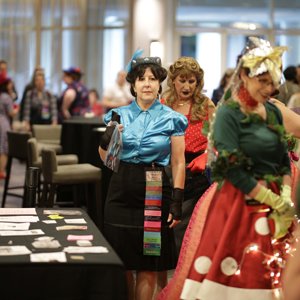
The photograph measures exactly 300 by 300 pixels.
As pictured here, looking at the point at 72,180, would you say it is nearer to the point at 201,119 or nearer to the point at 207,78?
the point at 201,119

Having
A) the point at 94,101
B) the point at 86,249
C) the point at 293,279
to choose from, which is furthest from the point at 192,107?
the point at 94,101

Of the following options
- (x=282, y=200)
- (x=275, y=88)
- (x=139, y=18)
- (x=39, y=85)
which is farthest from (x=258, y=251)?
(x=139, y=18)

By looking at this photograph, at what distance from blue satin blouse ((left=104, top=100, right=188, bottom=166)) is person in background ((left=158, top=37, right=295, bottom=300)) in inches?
32.2

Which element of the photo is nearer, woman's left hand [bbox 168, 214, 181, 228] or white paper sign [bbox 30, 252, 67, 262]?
white paper sign [bbox 30, 252, 67, 262]

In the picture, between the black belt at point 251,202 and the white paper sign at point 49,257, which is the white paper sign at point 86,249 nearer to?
the white paper sign at point 49,257

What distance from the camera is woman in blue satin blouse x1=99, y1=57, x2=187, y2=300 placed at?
4.58 metres

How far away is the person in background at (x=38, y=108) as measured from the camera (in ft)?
41.5

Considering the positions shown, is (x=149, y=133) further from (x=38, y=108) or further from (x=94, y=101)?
(x=94, y=101)

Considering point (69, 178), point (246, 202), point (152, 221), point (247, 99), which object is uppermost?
point (247, 99)

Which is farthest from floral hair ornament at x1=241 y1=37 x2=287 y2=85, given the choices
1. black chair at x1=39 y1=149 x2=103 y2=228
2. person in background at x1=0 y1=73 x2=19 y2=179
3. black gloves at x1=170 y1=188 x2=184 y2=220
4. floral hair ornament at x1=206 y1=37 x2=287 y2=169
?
person in background at x1=0 y1=73 x2=19 y2=179

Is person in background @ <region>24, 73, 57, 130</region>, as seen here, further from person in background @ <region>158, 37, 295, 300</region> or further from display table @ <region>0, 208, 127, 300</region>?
display table @ <region>0, 208, 127, 300</region>

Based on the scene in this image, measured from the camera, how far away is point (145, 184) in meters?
4.60

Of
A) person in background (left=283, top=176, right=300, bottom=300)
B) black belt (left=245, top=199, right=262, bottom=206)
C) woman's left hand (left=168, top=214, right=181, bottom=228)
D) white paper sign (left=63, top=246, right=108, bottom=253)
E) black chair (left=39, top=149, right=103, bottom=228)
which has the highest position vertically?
black belt (left=245, top=199, right=262, bottom=206)

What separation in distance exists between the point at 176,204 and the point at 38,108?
837 centimetres
